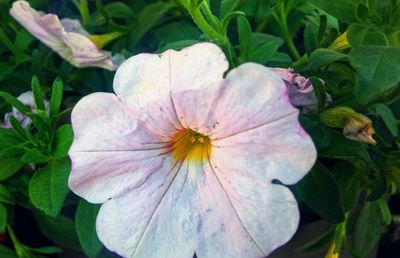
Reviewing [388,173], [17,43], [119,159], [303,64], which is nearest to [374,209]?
[388,173]

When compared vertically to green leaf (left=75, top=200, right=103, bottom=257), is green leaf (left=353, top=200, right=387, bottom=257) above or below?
below

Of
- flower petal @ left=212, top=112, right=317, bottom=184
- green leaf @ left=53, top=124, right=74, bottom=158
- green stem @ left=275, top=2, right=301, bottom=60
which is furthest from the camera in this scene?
green stem @ left=275, top=2, right=301, bottom=60

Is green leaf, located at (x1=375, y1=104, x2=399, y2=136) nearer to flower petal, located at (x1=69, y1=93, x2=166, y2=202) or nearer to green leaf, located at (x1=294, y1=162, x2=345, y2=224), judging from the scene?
green leaf, located at (x1=294, y1=162, x2=345, y2=224)

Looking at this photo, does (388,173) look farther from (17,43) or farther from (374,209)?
(17,43)

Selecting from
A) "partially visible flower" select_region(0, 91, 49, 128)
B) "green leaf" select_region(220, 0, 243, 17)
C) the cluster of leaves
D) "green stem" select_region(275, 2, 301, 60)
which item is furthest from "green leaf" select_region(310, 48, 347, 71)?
"partially visible flower" select_region(0, 91, 49, 128)

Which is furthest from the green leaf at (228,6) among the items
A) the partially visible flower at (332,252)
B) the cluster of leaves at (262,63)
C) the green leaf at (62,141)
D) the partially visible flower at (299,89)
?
the partially visible flower at (332,252)

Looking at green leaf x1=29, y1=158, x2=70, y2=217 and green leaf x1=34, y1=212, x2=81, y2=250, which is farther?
green leaf x1=34, y1=212, x2=81, y2=250
